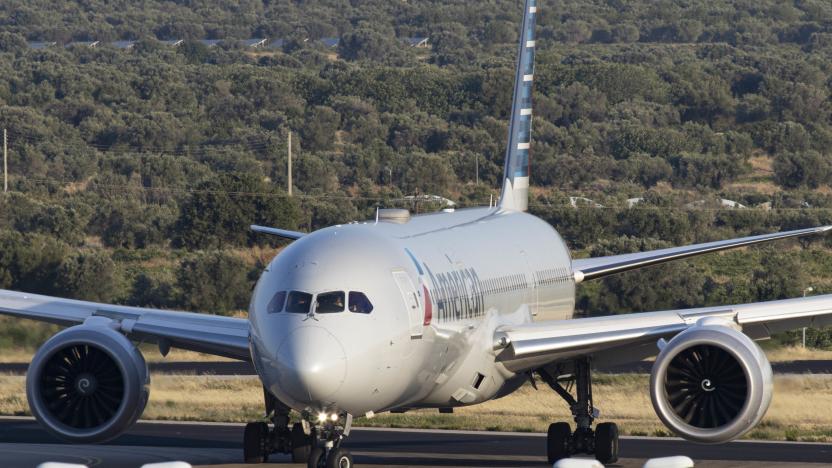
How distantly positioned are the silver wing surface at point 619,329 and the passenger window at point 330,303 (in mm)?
5141

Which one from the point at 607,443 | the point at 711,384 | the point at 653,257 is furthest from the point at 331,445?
the point at 653,257

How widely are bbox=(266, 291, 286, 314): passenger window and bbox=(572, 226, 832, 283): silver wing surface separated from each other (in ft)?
38.7

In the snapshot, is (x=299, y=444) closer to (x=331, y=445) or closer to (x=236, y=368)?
(x=331, y=445)

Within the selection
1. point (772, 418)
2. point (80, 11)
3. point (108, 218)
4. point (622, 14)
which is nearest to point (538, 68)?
point (622, 14)

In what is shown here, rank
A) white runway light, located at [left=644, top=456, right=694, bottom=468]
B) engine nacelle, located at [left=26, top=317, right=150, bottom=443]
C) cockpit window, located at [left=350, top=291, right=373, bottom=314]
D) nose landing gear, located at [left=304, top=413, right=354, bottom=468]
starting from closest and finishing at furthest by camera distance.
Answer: white runway light, located at [left=644, top=456, right=694, bottom=468] → cockpit window, located at [left=350, top=291, right=373, bottom=314] → nose landing gear, located at [left=304, top=413, right=354, bottom=468] → engine nacelle, located at [left=26, top=317, right=150, bottom=443]

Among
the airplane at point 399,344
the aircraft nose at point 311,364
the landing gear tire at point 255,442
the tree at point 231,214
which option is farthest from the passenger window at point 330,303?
the tree at point 231,214

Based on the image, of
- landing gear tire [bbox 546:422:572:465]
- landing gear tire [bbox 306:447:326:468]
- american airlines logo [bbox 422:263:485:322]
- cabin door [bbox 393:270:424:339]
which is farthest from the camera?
landing gear tire [bbox 546:422:572:465]

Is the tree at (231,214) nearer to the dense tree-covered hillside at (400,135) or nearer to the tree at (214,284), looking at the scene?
the dense tree-covered hillside at (400,135)

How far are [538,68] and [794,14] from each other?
4891 cm

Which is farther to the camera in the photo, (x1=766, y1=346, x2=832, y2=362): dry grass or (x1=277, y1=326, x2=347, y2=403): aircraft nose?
(x1=766, y1=346, x2=832, y2=362): dry grass

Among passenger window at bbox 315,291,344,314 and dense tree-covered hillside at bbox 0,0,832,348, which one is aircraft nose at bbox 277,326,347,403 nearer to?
passenger window at bbox 315,291,344,314

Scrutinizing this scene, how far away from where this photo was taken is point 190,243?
73625 mm

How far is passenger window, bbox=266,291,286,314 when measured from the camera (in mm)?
18500

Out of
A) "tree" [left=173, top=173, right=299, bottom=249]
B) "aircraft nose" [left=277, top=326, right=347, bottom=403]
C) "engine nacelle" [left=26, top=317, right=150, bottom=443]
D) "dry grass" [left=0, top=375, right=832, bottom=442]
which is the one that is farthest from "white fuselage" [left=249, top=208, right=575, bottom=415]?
"tree" [left=173, top=173, right=299, bottom=249]
